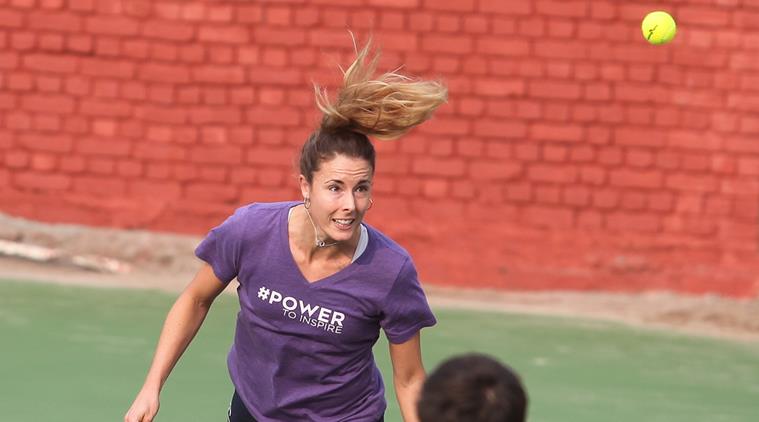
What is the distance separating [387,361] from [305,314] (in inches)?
Answer: 151

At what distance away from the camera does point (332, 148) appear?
4.49 m

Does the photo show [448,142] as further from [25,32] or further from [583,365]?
[25,32]

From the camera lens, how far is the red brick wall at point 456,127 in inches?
417

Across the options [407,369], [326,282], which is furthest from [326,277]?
[407,369]

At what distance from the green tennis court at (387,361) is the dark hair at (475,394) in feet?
14.8

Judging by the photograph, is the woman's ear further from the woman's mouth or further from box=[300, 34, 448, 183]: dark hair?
the woman's mouth

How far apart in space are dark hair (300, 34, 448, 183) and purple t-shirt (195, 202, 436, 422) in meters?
0.28

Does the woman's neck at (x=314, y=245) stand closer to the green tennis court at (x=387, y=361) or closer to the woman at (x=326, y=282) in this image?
the woman at (x=326, y=282)

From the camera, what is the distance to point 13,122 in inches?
432

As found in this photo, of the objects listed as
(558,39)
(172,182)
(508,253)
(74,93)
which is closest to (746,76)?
(558,39)

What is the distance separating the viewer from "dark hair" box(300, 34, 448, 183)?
4480 mm

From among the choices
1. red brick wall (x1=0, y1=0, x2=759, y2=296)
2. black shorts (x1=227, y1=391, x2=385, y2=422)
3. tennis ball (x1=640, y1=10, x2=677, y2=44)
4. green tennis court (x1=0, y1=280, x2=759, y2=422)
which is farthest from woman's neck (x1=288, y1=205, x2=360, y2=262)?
red brick wall (x1=0, y1=0, x2=759, y2=296)

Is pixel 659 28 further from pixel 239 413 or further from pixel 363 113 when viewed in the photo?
pixel 239 413

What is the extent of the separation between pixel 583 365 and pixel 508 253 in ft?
7.50
